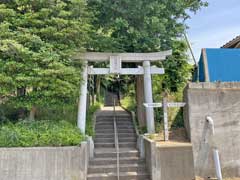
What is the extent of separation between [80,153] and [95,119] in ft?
12.8

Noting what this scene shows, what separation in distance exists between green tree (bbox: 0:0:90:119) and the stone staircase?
6.96ft

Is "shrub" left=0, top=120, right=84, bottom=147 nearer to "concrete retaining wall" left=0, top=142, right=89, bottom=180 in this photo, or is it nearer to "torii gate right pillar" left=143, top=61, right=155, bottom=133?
"concrete retaining wall" left=0, top=142, right=89, bottom=180

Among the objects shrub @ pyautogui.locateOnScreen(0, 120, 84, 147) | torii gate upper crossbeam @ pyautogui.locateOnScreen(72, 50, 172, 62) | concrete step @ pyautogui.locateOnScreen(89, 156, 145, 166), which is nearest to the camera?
shrub @ pyautogui.locateOnScreen(0, 120, 84, 147)

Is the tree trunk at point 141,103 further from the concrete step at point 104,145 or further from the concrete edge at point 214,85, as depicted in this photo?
the concrete edge at point 214,85

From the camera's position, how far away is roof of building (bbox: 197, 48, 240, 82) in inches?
350

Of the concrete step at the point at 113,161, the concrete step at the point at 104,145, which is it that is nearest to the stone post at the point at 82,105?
the concrete step at the point at 104,145

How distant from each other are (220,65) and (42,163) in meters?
6.67

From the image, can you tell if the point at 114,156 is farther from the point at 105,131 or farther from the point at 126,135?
the point at 105,131

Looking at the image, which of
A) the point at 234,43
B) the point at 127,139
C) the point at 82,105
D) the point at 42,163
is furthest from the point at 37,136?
the point at 234,43

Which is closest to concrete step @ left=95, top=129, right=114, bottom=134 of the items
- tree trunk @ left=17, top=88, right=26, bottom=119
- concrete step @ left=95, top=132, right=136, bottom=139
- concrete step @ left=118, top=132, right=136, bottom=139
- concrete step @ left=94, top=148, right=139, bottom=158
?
concrete step @ left=95, top=132, right=136, bottom=139

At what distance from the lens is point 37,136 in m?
7.05

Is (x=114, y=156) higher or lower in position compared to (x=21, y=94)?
lower

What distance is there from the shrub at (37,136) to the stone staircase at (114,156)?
1.13 metres

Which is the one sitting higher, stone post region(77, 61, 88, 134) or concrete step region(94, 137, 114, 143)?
stone post region(77, 61, 88, 134)
